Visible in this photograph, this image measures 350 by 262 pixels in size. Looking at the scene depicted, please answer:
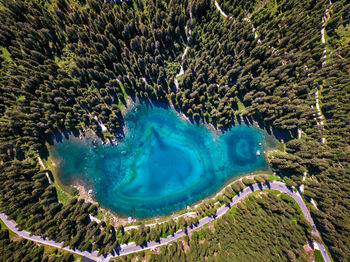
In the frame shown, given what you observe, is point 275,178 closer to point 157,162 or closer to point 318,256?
point 318,256

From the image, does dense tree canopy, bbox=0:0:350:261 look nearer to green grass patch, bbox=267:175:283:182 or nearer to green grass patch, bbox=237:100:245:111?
green grass patch, bbox=237:100:245:111

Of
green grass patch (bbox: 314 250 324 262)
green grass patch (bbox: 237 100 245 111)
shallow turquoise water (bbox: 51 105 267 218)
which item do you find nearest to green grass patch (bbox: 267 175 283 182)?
shallow turquoise water (bbox: 51 105 267 218)

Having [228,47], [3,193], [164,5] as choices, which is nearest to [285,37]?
[228,47]

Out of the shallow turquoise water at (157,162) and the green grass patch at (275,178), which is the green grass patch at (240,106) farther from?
the green grass patch at (275,178)

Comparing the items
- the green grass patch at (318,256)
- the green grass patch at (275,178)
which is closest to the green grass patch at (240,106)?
the green grass patch at (275,178)

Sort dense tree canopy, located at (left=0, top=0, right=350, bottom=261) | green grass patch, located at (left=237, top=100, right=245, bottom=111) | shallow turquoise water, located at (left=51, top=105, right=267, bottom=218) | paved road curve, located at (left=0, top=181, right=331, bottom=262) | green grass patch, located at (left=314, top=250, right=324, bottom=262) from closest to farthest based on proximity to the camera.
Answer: dense tree canopy, located at (left=0, top=0, right=350, bottom=261)
paved road curve, located at (left=0, top=181, right=331, bottom=262)
green grass patch, located at (left=314, top=250, right=324, bottom=262)
shallow turquoise water, located at (left=51, top=105, right=267, bottom=218)
green grass patch, located at (left=237, top=100, right=245, bottom=111)

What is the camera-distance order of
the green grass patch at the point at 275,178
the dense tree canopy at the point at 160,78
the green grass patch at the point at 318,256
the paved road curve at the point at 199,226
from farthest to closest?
the green grass patch at the point at 275,178 → the green grass patch at the point at 318,256 → the paved road curve at the point at 199,226 → the dense tree canopy at the point at 160,78

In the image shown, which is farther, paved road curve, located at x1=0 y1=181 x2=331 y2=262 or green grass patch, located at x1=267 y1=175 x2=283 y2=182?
Answer: green grass patch, located at x1=267 y1=175 x2=283 y2=182

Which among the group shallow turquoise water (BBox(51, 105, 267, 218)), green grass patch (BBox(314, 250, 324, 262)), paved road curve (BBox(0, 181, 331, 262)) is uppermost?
shallow turquoise water (BBox(51, 105, 267, 218))

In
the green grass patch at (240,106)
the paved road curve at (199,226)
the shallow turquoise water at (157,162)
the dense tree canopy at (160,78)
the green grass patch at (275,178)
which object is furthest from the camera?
the green grass patch at (240,106)
